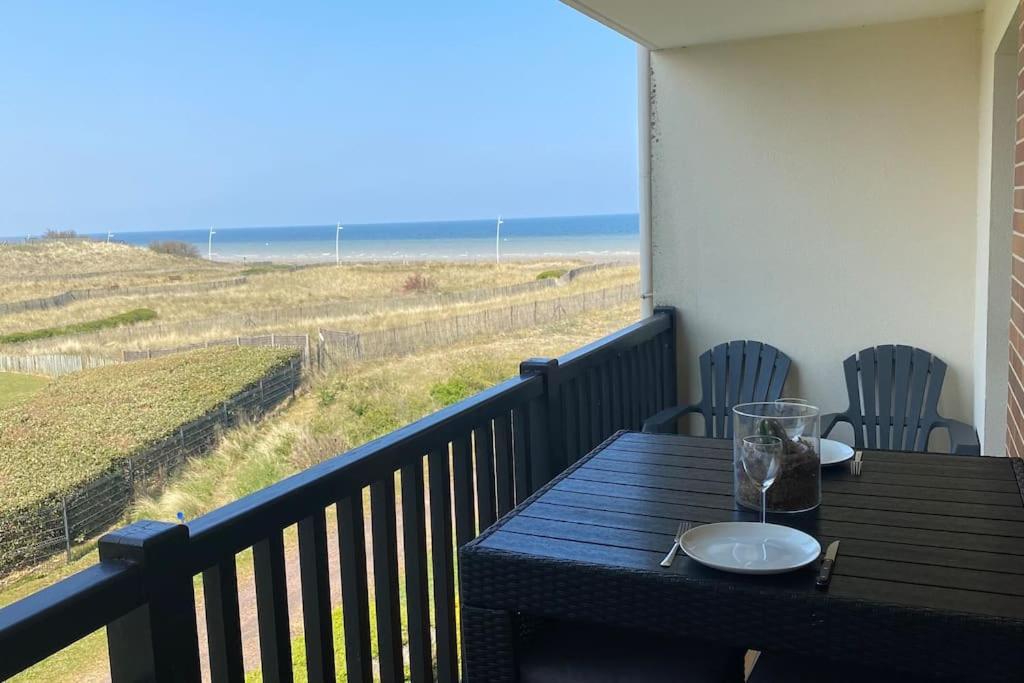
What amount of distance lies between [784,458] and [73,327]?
15.8 metres

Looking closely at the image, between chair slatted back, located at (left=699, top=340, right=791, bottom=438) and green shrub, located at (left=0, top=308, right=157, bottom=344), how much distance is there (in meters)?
12.9

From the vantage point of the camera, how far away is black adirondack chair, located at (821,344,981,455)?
3629mm

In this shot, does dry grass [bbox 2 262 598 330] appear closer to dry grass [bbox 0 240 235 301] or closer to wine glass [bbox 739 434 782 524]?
dry grass [bbox 0 240 235 301]

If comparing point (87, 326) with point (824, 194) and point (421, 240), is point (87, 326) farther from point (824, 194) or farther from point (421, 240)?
point (421, 240)

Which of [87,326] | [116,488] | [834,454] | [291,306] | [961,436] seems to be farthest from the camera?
[291,306]

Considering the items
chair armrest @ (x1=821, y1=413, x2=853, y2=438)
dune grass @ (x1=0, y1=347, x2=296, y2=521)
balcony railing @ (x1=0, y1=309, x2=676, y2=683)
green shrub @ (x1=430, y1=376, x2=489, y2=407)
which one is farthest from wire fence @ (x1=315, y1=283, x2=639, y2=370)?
balcony railing @ (x1=0, y1=309, x2=676, y2=683)

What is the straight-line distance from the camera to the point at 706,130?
3.97m

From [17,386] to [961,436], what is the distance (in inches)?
568

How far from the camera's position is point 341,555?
177cm

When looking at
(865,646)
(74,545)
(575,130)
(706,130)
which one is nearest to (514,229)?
(575,130)

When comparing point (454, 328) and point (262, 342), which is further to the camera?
point (454, 328)

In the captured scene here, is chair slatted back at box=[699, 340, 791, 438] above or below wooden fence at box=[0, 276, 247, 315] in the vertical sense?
above

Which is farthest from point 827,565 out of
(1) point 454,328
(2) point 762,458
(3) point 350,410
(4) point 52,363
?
(1) point 454,328

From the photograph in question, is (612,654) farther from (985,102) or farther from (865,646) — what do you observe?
(985,102)
